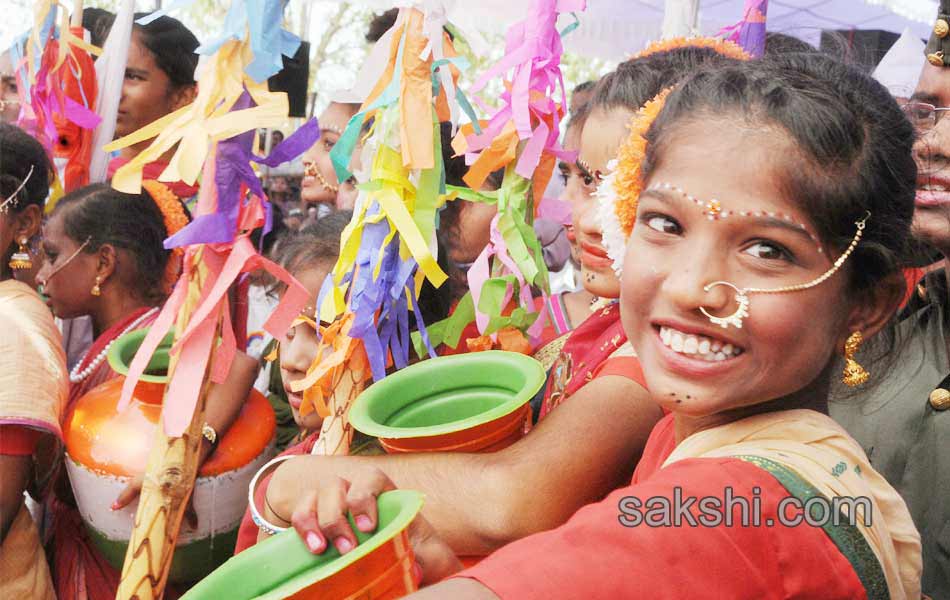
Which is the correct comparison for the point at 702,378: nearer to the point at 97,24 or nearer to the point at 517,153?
the point at 517,153

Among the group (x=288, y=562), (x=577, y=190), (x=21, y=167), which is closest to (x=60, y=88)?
(x=21, y=167)

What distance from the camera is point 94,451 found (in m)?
2.24

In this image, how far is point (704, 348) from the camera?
1213 mm

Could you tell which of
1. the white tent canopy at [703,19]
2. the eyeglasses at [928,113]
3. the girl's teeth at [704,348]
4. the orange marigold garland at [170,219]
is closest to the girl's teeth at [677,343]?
the girl's teeth at [704,348]

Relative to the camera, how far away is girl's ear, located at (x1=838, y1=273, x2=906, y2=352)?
50.8 inches

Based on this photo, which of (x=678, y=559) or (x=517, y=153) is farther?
(x=517, y=153)

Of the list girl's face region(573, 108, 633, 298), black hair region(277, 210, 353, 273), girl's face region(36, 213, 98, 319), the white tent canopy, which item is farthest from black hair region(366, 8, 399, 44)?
the white tent canopy

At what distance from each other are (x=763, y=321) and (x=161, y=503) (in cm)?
125

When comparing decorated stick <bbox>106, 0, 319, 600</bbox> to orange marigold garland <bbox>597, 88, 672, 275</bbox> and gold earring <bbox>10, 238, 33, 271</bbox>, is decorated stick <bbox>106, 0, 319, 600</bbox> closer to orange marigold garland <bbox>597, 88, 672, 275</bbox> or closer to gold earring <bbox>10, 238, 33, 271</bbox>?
orange marigold garland <bbox>597, 88, 672, 275</bbox>

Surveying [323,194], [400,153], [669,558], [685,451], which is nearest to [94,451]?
[400,153]

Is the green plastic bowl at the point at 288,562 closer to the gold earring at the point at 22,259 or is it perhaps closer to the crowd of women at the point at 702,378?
the crowd of women at the point at 702,378

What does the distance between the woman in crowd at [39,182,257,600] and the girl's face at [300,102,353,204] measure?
124 cm

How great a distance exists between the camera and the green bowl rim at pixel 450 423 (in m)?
1.46

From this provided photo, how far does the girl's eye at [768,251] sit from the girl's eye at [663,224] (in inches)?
4.2
